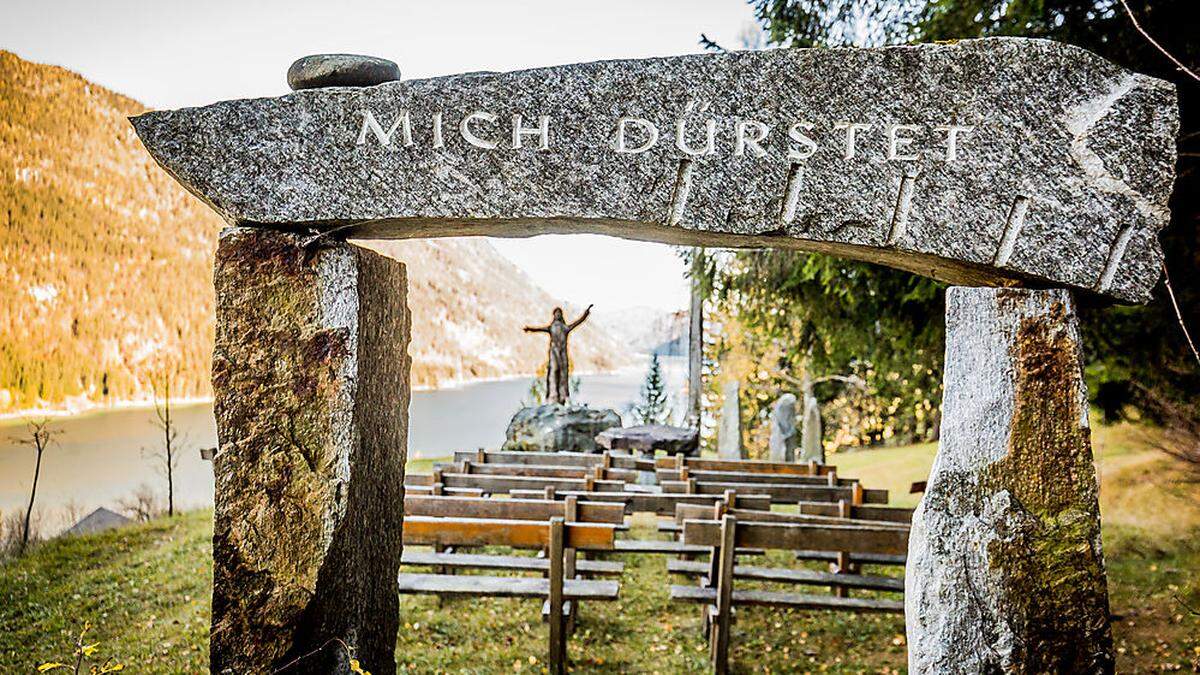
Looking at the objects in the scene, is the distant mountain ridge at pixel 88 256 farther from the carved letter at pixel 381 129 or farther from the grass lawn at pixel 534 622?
the carved letter at pixel 381 129

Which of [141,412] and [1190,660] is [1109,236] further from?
[141,412]

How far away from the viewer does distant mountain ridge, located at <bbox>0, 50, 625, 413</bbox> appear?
7.61m

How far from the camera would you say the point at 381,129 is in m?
2.78

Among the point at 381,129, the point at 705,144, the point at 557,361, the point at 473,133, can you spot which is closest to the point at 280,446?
the point at 381,129

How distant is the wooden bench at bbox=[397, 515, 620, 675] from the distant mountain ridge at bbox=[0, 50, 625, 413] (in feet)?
18.1

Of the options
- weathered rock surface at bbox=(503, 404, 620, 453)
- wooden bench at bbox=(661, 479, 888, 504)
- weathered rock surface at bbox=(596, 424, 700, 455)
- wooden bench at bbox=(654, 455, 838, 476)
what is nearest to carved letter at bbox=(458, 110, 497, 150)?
wooden bench at bbox=(661, 479, 888, 504)

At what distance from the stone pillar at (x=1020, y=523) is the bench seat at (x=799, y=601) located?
200 centimetres

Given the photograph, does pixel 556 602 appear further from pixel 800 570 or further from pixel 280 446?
pixel 280 446

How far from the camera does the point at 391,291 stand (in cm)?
323

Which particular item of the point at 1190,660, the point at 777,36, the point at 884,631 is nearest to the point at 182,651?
the point at 884,631

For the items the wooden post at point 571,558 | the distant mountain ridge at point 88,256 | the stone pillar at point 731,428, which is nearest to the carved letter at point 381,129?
the wooden post at point 571,558

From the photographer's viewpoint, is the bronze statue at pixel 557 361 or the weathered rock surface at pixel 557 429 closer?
the weathered rock surface at pixel 557 429

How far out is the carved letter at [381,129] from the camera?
2.77 m

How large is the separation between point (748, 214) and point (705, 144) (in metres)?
0.30
